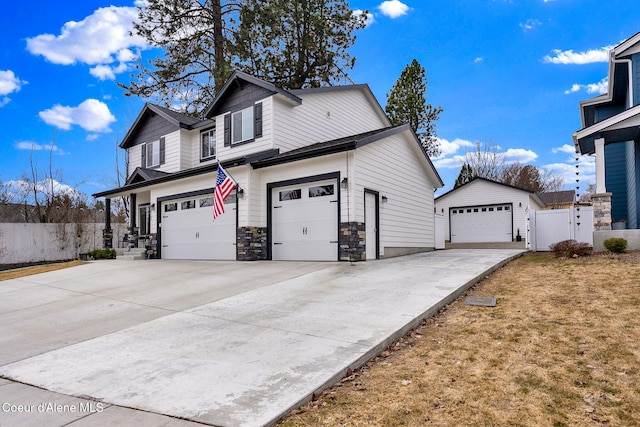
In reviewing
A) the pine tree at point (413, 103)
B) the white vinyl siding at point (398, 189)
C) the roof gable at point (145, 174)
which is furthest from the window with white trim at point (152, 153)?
the pine tree at point (413, 103)

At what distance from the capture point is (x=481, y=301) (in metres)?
6.38

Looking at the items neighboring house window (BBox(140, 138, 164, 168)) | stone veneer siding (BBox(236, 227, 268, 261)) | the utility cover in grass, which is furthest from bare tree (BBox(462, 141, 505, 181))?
the utility cover in grass

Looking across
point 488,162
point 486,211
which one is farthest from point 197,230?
point 488,162

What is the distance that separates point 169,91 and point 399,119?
549 inches

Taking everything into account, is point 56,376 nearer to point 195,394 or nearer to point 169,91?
point 195,394

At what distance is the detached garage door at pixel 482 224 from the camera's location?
20.8 meters

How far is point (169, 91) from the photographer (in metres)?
22.7

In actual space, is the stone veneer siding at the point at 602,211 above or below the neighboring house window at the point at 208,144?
below

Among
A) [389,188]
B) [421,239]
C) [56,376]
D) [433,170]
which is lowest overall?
[56,376]

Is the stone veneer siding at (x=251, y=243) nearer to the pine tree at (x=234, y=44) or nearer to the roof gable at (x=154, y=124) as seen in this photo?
the roof gable at (x=154, y=124)

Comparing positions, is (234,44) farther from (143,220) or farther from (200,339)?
(200,339)

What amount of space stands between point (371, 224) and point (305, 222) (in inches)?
80.3

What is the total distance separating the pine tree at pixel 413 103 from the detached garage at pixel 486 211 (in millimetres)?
4033

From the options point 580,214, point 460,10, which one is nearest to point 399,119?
point 460,10
